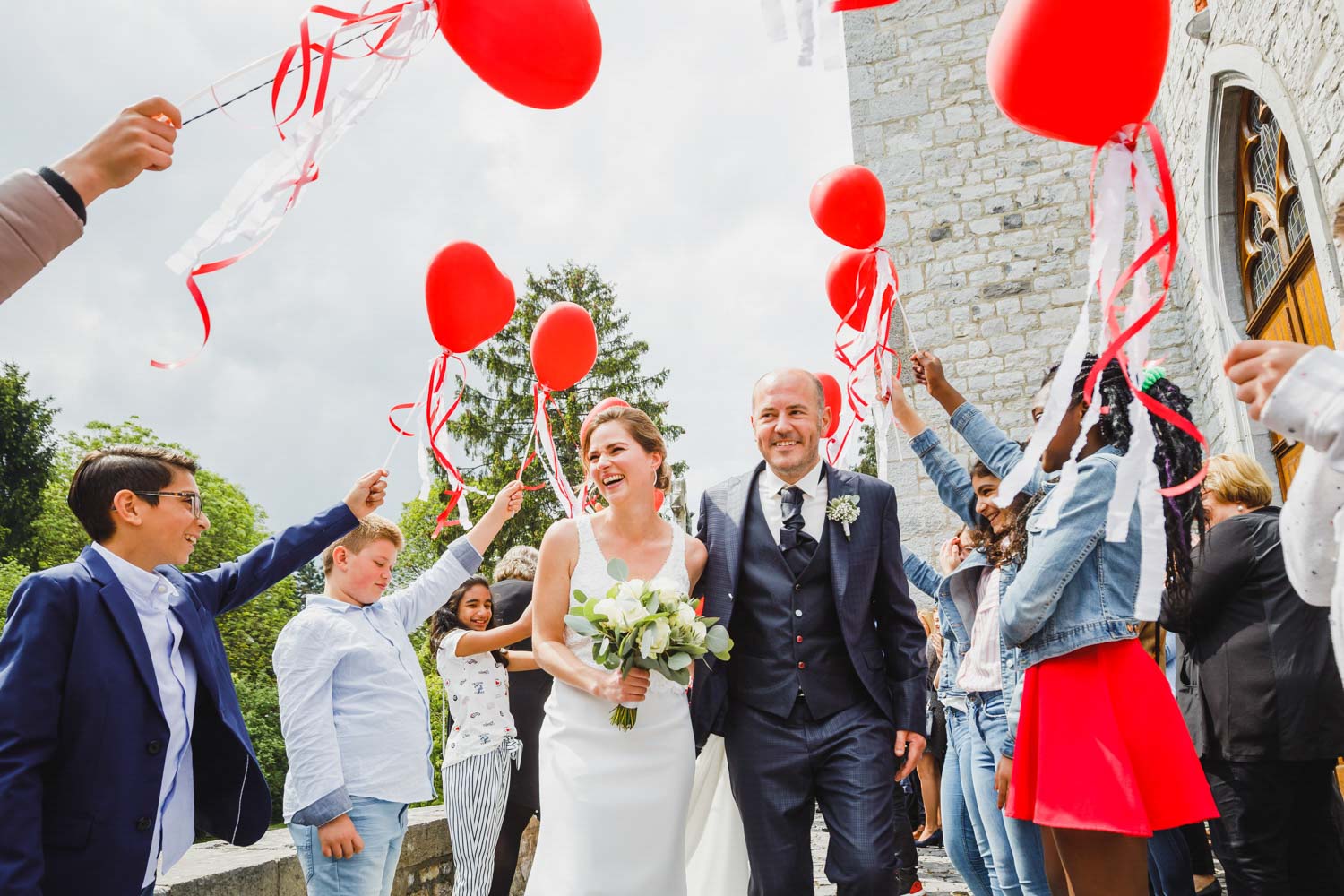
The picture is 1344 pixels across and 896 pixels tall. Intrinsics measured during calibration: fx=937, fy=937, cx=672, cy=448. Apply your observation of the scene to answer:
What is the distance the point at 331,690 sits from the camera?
3402 millimetres

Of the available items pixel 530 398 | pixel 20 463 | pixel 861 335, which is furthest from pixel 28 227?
pixel 20 463

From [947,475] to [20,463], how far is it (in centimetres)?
3501

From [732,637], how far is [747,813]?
1.85 feet

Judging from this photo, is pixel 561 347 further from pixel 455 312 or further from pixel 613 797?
pixel 613 797

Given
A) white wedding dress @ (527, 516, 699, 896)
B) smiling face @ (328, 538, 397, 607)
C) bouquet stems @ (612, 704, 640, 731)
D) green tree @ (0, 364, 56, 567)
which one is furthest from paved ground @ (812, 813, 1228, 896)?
green tree @ (0, 364, 56, 567)

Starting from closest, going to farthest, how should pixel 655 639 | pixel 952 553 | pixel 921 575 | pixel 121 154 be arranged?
pixel 121 154 → pixel 655 639 → pixel 952 553 → pixel 921 575

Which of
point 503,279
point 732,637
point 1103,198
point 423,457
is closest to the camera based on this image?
point 1103,198

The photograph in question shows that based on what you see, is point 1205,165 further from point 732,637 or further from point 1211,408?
point 732,637

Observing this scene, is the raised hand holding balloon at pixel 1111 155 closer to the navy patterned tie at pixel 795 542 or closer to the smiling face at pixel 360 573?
the navy patterned tie at pixel 795 542

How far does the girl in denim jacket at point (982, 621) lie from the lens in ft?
10.5

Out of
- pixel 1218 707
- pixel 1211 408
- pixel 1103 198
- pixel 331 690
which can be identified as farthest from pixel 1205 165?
pixel 331 690

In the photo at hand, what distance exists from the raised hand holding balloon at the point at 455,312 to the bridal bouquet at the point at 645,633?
1708 millimetres

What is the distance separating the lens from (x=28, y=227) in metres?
1.43

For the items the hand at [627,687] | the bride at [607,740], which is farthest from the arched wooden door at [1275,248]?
the hand at [627,687]
